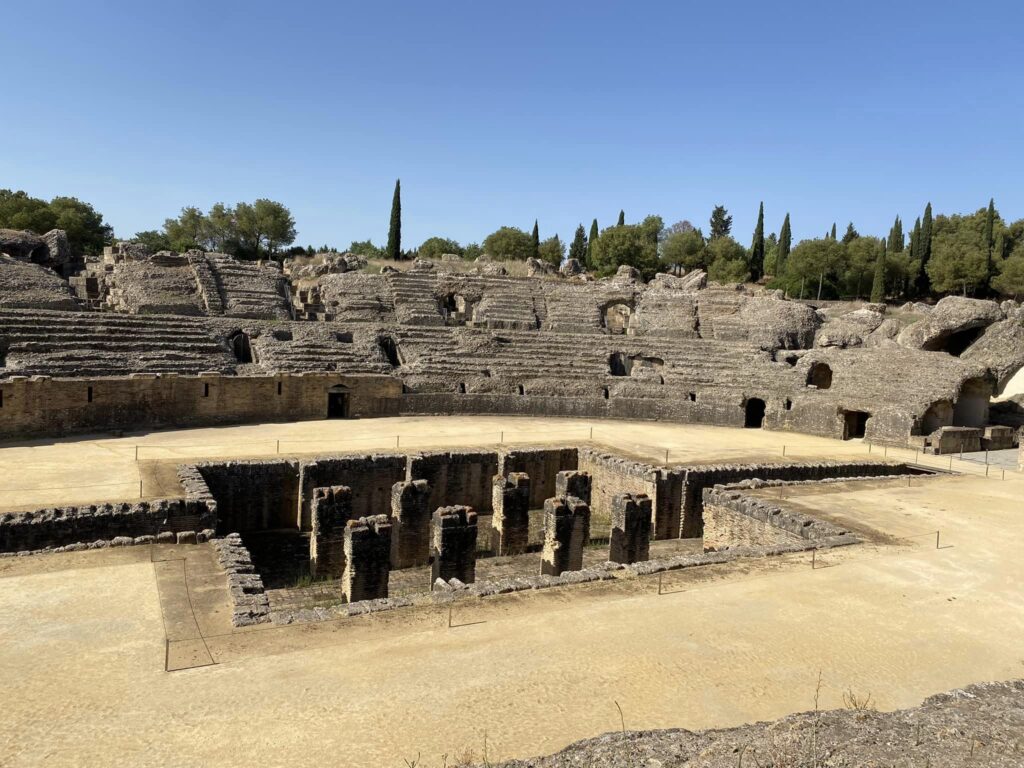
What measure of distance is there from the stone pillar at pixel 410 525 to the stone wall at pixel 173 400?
31.2 ft

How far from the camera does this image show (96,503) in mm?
11227

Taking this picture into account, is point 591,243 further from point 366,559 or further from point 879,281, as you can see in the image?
point 366,559

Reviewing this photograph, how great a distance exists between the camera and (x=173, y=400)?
19.6m

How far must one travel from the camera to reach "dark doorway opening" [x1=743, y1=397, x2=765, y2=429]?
26078 millimetres

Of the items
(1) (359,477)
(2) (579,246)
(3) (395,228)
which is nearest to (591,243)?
(2) (579,246)

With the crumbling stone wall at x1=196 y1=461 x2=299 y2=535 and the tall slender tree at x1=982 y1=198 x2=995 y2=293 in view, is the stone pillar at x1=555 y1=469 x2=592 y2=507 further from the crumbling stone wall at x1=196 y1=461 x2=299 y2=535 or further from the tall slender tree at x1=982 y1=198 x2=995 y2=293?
the tall slender tree at x1=982 y1=198 x2=995 y2=293

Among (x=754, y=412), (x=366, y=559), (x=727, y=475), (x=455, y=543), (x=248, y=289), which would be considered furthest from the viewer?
(x=248, y=289)

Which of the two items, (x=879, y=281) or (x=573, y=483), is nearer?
(x=573, y=483)

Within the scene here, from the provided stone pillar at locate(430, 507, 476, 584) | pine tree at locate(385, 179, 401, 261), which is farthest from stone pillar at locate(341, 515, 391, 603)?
pine tree at locate(385, 179, 401, 261)

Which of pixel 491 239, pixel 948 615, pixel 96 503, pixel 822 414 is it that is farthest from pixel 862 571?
pixel 491 239

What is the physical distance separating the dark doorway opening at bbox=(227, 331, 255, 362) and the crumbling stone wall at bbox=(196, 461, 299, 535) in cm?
1110

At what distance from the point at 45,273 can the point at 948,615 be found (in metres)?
27.8

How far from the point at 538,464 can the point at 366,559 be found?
24.9ft

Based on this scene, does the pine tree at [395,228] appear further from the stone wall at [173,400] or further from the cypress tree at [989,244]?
the cypress tree at [989,244]
